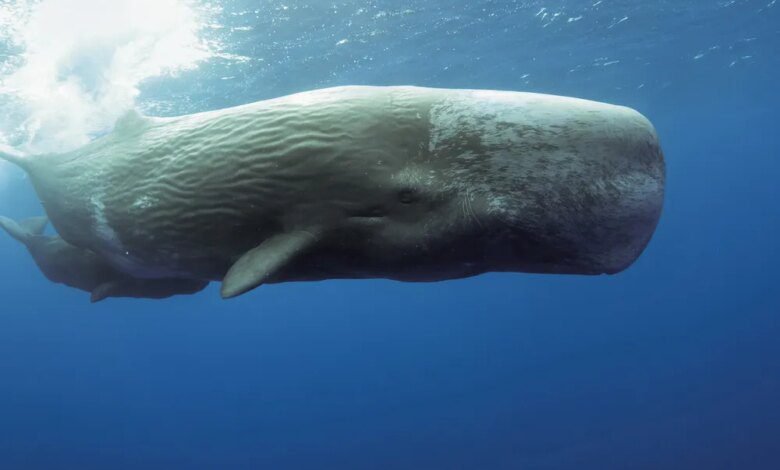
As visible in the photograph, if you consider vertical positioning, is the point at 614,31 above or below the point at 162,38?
below

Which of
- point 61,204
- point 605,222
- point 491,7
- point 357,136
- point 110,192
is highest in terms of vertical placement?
point 357,136

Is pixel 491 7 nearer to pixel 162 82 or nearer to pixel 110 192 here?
pixel 162 82

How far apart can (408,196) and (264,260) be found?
3.10 ft

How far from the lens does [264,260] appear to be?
3465mm

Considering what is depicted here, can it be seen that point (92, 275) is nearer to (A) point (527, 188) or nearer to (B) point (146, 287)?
(B) point (146, 287)

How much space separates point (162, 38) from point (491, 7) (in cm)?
1060

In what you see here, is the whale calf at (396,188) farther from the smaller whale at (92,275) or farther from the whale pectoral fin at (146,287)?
the smaller whale at (92,275)

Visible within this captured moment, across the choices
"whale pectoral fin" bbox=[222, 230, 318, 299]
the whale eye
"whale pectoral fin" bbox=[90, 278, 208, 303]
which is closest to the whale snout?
the whale eye

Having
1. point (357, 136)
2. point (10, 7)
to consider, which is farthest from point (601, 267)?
point (10, 7)

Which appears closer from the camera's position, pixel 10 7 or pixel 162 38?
pixel 10 7

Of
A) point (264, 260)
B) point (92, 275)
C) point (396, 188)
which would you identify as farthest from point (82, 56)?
point (396, 188)

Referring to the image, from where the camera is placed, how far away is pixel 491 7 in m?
19.7

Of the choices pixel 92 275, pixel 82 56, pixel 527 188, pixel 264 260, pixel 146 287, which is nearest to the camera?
pixel 527 188

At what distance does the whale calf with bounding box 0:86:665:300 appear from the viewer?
316cm
